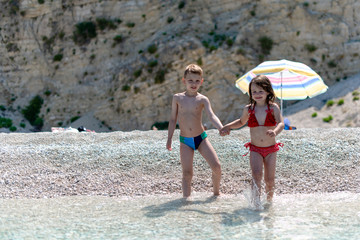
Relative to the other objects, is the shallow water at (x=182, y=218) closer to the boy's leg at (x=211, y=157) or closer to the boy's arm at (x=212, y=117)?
the boy's leg at (x=211, y=157)

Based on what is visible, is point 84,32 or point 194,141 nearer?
point 194,141

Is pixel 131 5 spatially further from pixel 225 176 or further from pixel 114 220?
pixel 114 220

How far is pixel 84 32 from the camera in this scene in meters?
23.6

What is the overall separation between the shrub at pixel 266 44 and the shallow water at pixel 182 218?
15.6m

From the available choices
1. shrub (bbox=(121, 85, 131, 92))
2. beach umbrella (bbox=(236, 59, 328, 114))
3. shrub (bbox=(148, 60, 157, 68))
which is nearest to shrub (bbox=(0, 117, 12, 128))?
shrub (bbox=(121, 85, 131, 92))

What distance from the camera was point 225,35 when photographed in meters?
20.4

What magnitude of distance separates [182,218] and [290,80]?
25.9 feet

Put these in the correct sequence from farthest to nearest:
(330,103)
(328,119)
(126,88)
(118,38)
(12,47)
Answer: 1. (12,47)
2. (118,38)
3. (126,88)
4. (330,103)
5. (328,119)

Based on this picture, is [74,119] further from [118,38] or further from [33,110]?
[118,38]

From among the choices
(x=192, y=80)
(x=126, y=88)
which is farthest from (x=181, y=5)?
(x=192, y=80)

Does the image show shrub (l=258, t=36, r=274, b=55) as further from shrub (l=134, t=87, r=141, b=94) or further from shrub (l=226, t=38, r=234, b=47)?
shrub (l=134, t=87, r=141, b=94)

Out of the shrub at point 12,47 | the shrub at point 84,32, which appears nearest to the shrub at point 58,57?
the shrub at point 84,32

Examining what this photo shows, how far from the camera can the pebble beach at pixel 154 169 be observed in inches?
218

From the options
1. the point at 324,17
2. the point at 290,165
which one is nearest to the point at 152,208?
the point at 290,165
